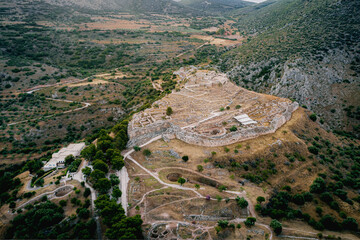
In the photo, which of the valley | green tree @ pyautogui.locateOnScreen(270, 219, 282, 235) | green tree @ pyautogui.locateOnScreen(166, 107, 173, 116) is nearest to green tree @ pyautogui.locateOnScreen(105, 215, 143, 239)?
the valley

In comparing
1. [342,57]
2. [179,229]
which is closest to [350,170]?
[179,229]

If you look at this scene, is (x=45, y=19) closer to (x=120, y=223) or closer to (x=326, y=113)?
(x=120, y=223)

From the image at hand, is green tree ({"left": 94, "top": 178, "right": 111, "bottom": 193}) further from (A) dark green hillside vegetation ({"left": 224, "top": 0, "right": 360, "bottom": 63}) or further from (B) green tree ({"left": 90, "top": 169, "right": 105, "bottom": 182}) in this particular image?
(A) dark green hillside vegetation ({"left": 224, "top": 0, "right": 360, "bottom": 63})

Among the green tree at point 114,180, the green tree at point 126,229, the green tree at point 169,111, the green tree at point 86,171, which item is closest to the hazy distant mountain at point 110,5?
the green tree at point 169,111

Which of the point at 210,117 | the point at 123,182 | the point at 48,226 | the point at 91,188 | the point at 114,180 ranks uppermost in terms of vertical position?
the point at 210,117

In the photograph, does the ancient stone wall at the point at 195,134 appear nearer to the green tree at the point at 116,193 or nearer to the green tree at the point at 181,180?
the green tree at the point at 181,180

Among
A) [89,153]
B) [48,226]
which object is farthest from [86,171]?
[48,226]

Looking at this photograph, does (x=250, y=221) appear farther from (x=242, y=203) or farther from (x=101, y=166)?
(x=101, y=166)
